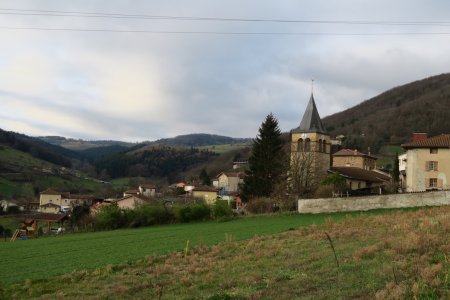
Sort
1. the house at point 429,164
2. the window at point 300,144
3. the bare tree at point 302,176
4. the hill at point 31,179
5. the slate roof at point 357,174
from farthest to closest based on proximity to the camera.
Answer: the hill at point 31,179, the window at point 300,144, the slate roof at point 357,174, the bare tree at point 302,176, the house at point 429,164

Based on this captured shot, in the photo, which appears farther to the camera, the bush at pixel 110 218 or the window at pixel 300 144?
the window at pixel 300 144

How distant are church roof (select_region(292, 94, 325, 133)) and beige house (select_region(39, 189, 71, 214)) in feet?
248

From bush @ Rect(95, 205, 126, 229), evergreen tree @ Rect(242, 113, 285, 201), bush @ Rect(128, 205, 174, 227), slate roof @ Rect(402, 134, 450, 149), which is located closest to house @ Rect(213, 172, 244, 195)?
evergreen tree @ Rect(242, 113, 285, 201)

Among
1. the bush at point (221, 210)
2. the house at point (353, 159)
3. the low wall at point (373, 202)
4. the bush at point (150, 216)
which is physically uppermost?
the house at point (353, 159)

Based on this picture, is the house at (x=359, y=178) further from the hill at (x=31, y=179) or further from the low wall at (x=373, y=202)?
the hill at (x=31, y=179)

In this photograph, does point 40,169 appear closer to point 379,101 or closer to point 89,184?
point 89,184

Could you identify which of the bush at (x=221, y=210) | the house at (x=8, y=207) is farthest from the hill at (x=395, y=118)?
the house at (x=8, y=207)

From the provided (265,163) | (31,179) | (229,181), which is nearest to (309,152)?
(265,163)

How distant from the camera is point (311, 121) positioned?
235 ft

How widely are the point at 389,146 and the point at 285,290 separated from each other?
124636mm

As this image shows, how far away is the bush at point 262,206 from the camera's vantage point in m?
54.1

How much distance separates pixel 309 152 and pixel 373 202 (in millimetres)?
21449

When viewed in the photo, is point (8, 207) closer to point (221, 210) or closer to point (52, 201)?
point (52, 201)

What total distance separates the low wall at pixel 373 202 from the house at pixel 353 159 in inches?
1657
